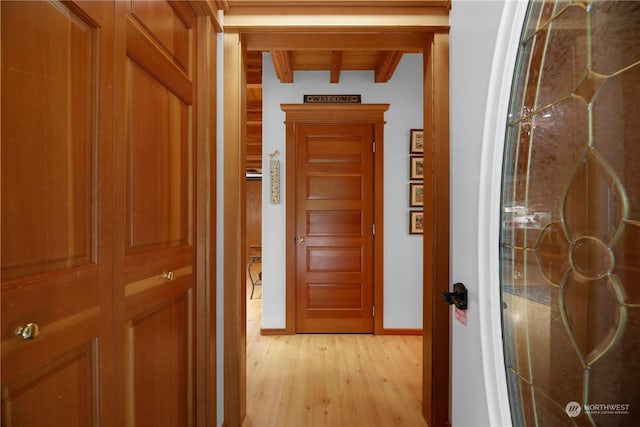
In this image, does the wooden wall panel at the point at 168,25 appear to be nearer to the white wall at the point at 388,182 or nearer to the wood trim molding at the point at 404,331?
the white wall at the point at 388,182

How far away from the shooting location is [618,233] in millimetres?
509

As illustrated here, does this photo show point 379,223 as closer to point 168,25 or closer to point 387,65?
point 387,65

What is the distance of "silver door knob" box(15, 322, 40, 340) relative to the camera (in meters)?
0.69

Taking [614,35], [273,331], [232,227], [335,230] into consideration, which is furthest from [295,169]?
[614,35]

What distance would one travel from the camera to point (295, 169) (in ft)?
12.0

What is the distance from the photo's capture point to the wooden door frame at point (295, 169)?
3648 millimetres

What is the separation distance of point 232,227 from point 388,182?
2203 mm

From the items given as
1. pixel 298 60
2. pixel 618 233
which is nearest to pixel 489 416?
pixel 618 233

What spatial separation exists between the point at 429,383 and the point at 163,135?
1.91 m

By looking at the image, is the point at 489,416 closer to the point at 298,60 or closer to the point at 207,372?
the point at 207,372

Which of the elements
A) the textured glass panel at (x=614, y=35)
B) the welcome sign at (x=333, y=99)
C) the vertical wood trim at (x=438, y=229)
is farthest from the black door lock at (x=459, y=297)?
the welcome sign at (x=333, y=99)

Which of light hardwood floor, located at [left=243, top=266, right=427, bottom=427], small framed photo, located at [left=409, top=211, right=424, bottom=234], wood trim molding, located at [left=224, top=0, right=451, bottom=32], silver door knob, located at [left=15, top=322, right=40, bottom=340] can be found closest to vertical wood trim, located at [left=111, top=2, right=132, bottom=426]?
silver door knob, located at [left=15, top=322, right=40, bottom=340]

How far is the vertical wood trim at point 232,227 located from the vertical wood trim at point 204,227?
16 cm

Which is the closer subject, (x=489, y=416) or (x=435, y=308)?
(x=489, y=416)
